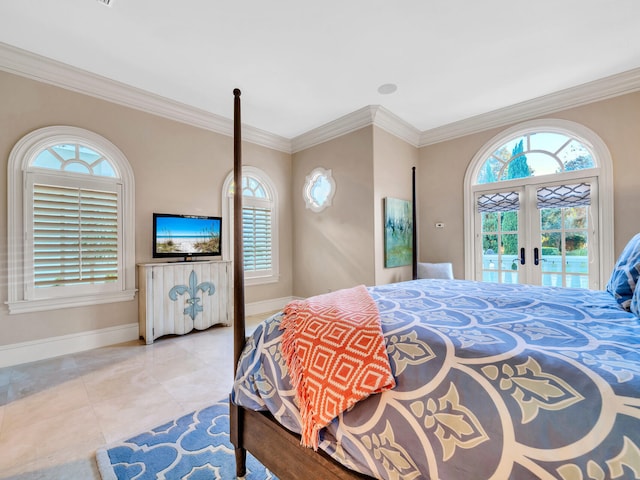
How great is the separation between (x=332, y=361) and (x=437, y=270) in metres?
3.60

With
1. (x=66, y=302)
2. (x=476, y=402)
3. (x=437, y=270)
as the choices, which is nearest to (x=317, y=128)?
(x=437, y=270)

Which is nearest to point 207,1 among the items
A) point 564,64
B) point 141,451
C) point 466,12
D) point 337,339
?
point 466,12

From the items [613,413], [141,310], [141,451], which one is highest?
[613,413]

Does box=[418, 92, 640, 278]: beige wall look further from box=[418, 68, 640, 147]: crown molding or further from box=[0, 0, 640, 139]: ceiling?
box=[0, 0, 640, 139]: ceiling

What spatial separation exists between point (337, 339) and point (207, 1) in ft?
8.71

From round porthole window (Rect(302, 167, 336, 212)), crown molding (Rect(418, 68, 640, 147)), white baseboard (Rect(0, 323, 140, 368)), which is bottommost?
white baseboard (Rect(0, 323, 140, 368))

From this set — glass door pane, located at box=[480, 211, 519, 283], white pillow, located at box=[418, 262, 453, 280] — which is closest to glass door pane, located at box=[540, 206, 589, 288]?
glass door pane, located at box=[480, 211, 519, 283]

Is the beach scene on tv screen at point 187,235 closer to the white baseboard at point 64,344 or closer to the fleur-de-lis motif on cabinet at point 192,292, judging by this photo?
the fleur-de-lis motif on cabinet at point 192,292

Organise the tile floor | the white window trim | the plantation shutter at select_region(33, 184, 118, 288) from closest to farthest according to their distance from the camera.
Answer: the tile floor
the plantation shutter at select_region(33, 184, 118, 288)
the white window trim

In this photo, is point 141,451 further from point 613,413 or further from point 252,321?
point 252,321

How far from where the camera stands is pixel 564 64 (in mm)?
2992

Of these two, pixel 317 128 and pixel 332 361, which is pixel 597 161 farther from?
pixel 332 361

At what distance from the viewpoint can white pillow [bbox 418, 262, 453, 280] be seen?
13.6 ft

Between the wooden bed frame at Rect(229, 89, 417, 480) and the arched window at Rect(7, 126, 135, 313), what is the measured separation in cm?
257
